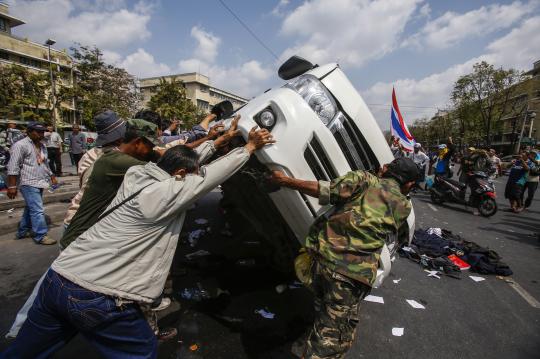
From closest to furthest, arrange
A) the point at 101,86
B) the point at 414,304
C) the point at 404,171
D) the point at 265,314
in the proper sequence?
the point at 404,171 → the point at 265,314 → the point at 414,304 → the point at 101,86

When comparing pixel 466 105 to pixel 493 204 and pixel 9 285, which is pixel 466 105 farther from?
pixel 9 285

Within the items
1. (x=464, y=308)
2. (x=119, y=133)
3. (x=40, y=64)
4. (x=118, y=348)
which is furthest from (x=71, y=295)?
(x=40, y=64)

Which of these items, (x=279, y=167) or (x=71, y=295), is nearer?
(x=71, y=295)

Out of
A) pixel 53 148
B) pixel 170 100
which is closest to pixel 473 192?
pixel 53 148

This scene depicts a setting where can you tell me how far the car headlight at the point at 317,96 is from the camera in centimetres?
249

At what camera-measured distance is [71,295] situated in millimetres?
1410

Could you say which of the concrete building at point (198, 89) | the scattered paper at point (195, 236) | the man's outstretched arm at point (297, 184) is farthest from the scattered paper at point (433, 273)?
the concrete building at point (198, 89)

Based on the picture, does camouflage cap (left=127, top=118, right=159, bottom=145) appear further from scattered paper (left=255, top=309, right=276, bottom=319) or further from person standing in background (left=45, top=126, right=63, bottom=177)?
person standing in background (left=45, top=126, right=63, bottom=177)

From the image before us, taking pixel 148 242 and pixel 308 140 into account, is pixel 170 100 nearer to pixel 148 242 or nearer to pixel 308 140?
pixel 308 140

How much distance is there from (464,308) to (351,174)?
2.40 m

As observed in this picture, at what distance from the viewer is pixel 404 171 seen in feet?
6.59

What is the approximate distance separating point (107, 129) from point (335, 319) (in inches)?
82.8

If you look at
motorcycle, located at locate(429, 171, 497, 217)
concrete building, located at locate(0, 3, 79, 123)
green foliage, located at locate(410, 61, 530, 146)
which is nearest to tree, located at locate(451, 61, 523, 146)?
green foliage, located at locate(410, 61, 530, 146)

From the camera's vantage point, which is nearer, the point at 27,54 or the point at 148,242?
the point at 148,242
